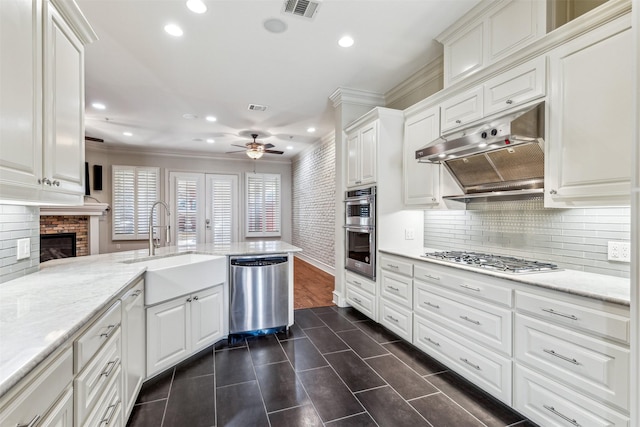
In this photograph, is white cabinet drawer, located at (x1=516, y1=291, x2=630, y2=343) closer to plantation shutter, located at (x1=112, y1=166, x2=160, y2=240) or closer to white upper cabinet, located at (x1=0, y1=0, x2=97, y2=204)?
white upper cabinet, located at (x1=0, y1=0, x2=97, y2=204)

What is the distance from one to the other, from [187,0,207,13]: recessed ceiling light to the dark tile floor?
2944 millimetres

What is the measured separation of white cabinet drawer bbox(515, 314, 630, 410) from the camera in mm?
1406

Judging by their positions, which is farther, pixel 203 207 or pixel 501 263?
pixel 203 207

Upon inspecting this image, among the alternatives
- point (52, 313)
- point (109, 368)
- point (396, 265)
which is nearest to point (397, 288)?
point (396, 265)

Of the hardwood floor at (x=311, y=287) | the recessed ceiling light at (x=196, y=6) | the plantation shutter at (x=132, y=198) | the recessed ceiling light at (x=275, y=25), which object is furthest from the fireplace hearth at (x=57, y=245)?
the recessed ceiling light at (x=275, y=25)

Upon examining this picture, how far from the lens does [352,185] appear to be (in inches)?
153

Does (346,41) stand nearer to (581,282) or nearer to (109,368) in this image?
(581,282)

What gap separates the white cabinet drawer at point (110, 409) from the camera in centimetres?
127

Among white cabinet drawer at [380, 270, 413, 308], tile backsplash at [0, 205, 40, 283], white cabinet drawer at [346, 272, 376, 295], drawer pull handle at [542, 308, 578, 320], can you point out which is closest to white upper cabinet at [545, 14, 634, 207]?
drawer pull handle at [542, 308, 578, 320]

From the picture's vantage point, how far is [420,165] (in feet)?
10.2

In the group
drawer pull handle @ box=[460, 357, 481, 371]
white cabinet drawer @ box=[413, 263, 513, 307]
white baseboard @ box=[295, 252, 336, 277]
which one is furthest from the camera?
white baseboard @ box=[295, 252, 336, 277]

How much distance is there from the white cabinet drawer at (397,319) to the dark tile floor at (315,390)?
0.41ft

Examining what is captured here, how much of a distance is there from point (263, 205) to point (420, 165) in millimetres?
5941

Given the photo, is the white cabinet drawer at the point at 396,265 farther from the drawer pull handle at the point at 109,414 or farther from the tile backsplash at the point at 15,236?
the tile backsplash at the point at 15,236
